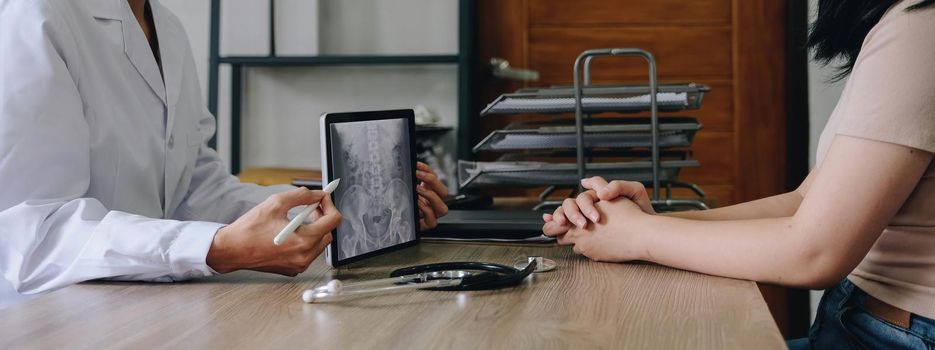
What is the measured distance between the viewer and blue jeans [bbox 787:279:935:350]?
0.97 meters

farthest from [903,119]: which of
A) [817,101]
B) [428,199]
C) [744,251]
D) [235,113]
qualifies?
[235,113]

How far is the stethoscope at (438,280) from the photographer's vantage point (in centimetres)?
88

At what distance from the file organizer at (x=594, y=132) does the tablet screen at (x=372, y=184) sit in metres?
0.52

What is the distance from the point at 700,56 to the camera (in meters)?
3.01

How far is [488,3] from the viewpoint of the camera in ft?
10.0

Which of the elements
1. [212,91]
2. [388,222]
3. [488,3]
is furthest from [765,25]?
[388,222]

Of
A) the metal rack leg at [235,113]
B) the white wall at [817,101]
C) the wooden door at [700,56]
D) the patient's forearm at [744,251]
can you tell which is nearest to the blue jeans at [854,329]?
the patient's forearm at [744,251]

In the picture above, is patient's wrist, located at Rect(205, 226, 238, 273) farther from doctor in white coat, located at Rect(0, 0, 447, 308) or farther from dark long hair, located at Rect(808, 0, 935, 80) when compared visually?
dark long hair, located at Rect(808, 0, 935, 80)

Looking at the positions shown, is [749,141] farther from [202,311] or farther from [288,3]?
[202,311]

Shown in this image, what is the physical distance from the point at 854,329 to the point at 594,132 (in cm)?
73

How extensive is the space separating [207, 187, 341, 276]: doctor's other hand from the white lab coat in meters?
0.02

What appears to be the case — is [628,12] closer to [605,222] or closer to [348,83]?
[348,83]

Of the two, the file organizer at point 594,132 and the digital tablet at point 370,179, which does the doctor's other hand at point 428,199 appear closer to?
the digital tablet at point 370,179

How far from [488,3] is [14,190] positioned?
218cm
